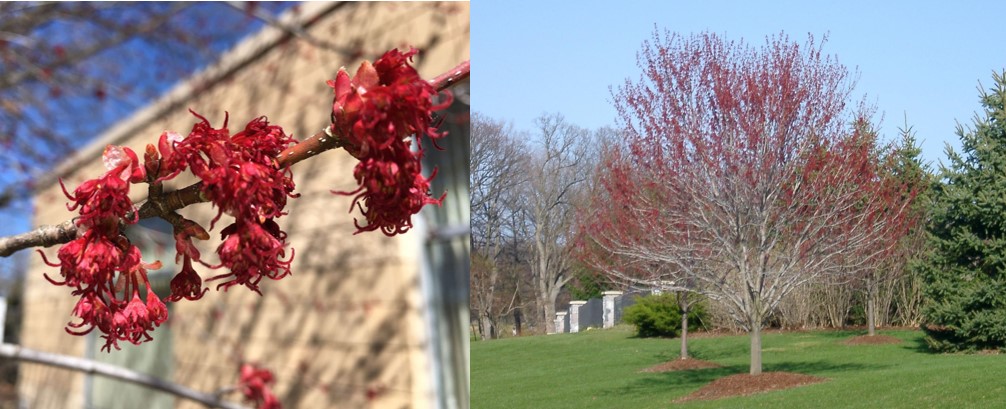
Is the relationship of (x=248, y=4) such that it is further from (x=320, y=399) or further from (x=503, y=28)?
(x=320, y=399)

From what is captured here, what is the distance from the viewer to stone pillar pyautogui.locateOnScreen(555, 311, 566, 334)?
1749mm

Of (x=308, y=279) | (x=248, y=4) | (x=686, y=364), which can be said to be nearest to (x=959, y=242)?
(x=686, y=364)

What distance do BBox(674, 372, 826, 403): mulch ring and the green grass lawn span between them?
1 centimetres

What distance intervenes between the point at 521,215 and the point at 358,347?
Answer: 0.41 meters

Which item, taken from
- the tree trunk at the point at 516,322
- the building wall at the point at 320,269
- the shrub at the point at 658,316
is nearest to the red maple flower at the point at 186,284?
the building wall at the point at 320,269

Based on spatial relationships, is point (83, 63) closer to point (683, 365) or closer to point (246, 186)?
point (683, 365)

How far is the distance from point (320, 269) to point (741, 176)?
0.97 metres

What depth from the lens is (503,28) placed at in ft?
6.59

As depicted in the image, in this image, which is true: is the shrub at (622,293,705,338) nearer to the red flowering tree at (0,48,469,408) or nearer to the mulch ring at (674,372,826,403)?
the mulch ring at (674,372,826,403)

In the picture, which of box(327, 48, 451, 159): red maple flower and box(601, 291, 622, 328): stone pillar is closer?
box(327, 48, 451, 159): red maple flower

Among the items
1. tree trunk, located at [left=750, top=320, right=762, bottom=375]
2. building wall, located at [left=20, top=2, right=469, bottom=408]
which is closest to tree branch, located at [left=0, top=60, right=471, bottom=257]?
building wall, located at [left=20, top=2, right=469, bottom=408]

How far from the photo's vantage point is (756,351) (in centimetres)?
193

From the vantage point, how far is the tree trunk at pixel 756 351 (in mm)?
1900

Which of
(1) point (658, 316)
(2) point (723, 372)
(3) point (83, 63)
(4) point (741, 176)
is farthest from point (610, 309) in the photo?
(3) point (83, 63)
